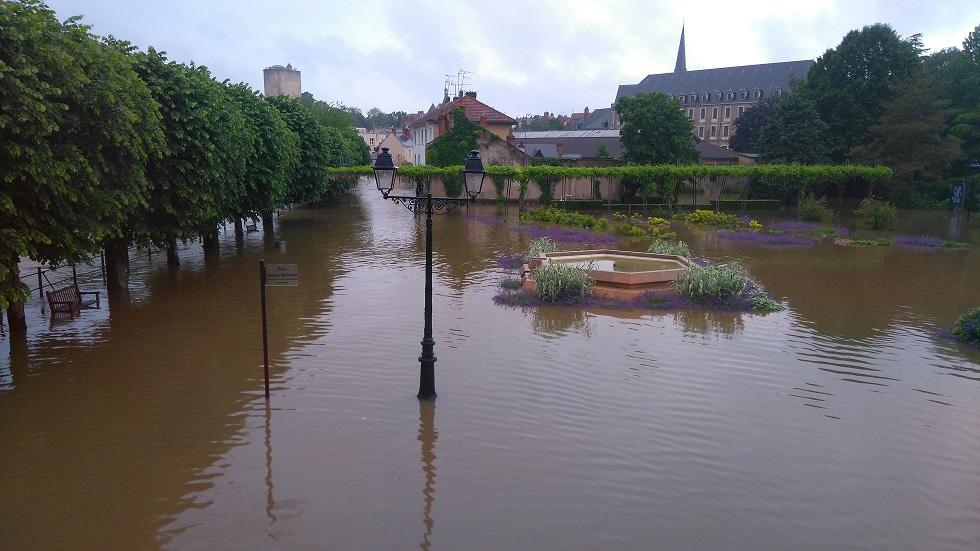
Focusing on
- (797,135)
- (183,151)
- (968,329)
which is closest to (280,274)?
(183,151)

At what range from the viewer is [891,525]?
6641mm

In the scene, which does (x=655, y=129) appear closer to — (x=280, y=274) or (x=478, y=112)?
(x=478, y=112)

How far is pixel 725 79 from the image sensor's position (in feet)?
303

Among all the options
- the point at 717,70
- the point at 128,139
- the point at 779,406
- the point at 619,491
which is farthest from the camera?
the point at 717,70

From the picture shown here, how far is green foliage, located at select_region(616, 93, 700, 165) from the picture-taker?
48531 mm

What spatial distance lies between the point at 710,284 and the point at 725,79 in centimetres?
8642

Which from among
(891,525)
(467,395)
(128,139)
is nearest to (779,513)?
(891,525)

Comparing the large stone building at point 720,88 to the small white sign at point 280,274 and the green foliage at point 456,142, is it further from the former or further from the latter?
the small white sign at point 280,274

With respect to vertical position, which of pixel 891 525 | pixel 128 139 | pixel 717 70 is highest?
pixel 717 70

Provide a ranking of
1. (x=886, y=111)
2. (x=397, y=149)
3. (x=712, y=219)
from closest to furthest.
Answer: (x=712, y=219) < (x=886, y=111) < (x=397, y=149)

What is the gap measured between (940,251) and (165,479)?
1248 inches

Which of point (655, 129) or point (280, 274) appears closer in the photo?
point (280, 274)

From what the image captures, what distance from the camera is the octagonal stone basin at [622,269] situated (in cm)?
1761

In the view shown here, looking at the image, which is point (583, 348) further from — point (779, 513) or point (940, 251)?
point (940, 251)
